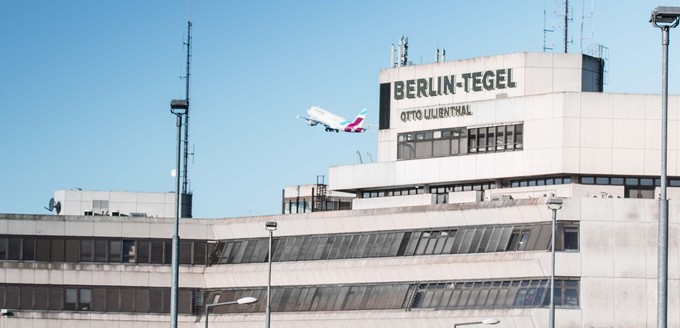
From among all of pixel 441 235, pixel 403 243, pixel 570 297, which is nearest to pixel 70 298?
pixel 403 243

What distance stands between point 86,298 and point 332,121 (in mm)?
97543

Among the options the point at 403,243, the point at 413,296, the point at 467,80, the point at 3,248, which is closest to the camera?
the point at 413,296

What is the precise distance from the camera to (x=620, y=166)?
281 feet

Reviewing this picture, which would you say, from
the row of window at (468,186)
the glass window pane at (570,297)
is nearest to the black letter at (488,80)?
the row of window at (468,186)

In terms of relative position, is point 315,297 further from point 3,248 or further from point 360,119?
point 360,119

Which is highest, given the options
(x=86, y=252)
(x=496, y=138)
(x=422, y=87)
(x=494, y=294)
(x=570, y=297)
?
(x=422, y=87)

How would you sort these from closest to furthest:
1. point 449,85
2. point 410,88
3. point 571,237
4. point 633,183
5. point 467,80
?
1. point 571,237
2. point 633,183
3. point 467,80
4. point 449,85
5. point 410,88

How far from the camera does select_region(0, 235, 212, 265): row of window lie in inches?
3907

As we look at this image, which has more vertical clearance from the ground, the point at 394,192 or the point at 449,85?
the point at 449,85

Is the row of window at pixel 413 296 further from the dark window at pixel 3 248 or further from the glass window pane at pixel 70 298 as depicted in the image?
the dark window at pixel 3 248

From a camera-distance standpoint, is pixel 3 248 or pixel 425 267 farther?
pixel 3 248

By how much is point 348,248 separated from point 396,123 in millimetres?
8364

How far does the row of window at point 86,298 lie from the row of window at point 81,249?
1.83m

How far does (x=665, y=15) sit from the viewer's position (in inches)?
1629
